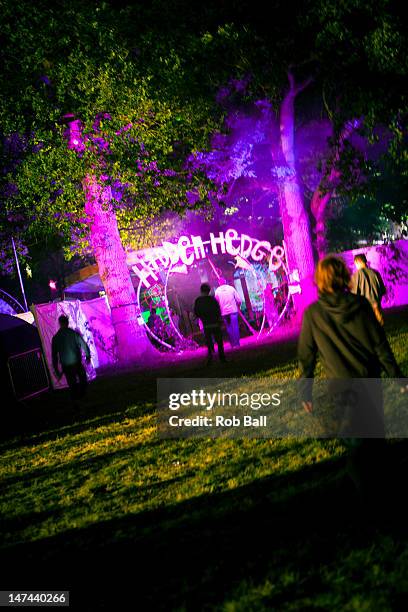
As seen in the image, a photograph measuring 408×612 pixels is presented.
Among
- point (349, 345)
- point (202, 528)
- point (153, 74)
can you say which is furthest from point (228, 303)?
point (349, 345)

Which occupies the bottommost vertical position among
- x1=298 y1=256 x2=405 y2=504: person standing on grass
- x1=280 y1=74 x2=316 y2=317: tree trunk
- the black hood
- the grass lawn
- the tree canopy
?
the grass lawn

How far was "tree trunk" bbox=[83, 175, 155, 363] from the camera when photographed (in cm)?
1905

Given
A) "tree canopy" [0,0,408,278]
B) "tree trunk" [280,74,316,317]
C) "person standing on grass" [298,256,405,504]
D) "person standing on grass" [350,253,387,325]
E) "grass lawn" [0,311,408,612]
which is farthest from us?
"tree trunk" [280,74,316,317]

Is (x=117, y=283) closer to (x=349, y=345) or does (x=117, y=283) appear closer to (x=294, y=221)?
(x=294, y=221)

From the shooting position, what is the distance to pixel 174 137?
17.4 meters

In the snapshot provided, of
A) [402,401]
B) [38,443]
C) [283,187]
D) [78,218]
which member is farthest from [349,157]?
[38,443]

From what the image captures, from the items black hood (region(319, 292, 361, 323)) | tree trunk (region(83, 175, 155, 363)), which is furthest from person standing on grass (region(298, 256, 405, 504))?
tree trunk (region(83, 175, 155, 363))

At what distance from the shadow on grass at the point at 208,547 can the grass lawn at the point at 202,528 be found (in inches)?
0.4

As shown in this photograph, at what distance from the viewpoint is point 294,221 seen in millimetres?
20828

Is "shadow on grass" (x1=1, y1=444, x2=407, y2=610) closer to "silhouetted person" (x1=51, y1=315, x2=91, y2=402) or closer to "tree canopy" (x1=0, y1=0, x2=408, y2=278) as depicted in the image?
"silhouetted person" (x1=51, y1=315, x2=91, y2=402)

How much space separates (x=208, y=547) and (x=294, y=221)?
1759 centimetres

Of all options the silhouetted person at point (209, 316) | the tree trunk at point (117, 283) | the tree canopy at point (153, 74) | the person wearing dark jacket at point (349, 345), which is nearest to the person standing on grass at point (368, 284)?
the silhouetted person at point (209, 316)

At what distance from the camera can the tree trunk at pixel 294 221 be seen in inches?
793

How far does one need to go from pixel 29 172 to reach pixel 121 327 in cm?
584
